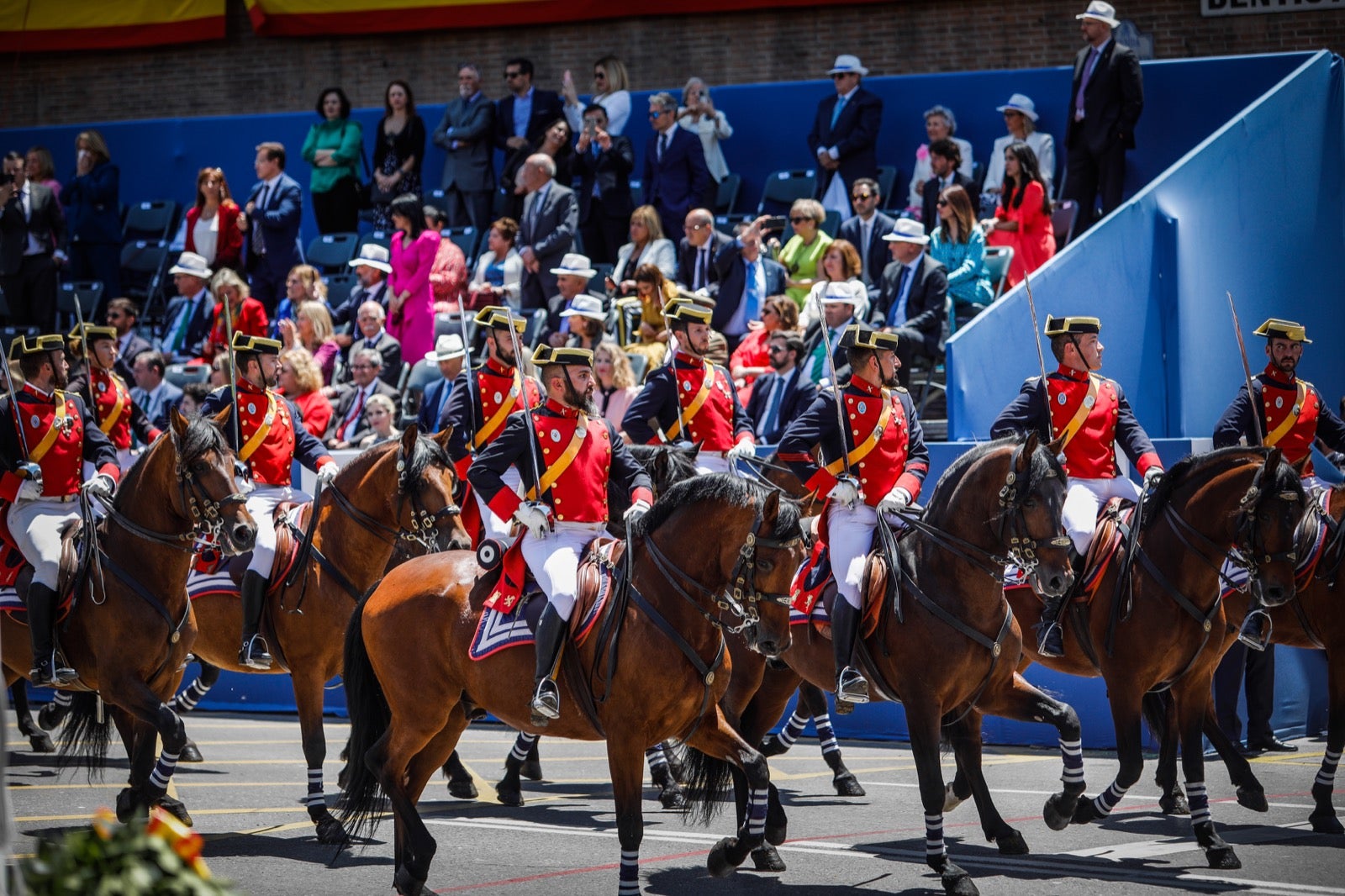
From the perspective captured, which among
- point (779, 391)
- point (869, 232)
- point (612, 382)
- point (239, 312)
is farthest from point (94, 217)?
point (779, 391)

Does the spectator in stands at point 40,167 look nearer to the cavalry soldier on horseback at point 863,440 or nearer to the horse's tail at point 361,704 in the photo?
the horse's tail at point 361,704

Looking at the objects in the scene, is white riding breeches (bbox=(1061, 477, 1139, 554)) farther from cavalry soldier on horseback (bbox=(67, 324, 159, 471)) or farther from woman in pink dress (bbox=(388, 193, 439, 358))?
woman in pink dress (bbox=(388, 193, 439, 358))

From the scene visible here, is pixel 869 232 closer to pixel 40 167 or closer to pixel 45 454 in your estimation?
pixel 45 454

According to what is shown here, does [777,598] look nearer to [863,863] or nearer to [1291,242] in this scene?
[863,863]

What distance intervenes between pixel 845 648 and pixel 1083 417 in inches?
101

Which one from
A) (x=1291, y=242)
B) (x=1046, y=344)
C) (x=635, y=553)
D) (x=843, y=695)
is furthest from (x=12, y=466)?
(x=1291, y=242)

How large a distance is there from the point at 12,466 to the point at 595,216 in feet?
28.0

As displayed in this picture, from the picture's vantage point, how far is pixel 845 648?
8719 millimetres

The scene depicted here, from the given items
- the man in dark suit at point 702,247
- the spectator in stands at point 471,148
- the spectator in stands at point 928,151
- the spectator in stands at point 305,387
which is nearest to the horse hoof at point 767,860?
the spectator in stands at point 305,387

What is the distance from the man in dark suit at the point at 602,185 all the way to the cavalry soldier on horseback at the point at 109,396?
5.47 meters

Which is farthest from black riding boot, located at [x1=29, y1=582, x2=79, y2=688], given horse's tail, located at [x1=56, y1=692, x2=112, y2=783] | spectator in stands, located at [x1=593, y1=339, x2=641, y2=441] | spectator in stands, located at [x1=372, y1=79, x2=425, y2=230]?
spectator in stands, located at [x1=372, y1=79, x2=425, y2=230]

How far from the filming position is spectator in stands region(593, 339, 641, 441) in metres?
13.1

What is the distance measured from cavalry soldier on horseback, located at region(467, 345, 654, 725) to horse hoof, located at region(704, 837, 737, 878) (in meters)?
1.55

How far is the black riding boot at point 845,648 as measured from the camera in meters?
8.60
